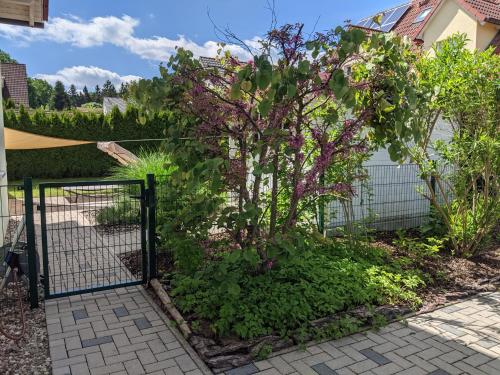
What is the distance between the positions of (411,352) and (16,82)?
37.5 m

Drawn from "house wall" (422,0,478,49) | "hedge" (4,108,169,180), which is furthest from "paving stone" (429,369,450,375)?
"hedge" (4,108,169,180)

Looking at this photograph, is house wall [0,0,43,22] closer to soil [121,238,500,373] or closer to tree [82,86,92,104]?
soil [121,238,500,373]

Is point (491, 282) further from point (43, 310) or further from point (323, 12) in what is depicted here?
point (43, 310)

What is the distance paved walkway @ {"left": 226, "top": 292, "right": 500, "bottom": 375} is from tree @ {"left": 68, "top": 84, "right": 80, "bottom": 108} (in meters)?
91.1

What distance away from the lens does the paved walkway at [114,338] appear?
120 inches

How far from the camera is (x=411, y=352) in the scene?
3326 mm

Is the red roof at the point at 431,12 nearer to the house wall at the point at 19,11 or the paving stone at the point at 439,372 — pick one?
the house wall at the point at 19,11

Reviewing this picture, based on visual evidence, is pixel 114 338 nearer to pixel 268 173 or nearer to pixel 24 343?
pixel 24 343

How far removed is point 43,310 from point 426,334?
11.8 ft

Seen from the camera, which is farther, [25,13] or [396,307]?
[25,13]

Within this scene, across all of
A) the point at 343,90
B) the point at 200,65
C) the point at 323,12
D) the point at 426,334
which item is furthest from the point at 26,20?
the point at 426,334

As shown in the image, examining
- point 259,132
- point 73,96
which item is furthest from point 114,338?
point 73,96

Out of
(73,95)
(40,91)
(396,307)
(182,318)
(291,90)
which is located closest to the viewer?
(291,90)

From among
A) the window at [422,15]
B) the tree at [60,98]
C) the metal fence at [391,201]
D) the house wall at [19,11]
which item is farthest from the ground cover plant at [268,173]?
the tree at [60,98]
